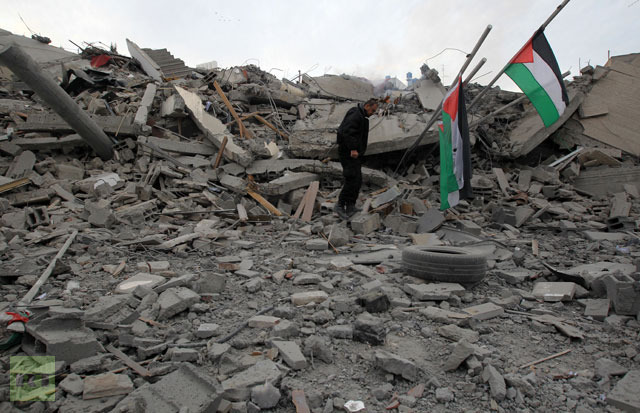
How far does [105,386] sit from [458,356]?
2218mm

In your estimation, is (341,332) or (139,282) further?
(139,282)

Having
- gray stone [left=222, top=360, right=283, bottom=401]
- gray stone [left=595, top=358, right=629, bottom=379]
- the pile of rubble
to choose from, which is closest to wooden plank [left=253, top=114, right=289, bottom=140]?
the pile of rubble

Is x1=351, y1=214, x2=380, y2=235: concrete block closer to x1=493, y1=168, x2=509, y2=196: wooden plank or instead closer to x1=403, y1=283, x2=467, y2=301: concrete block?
x1=403, y1=283, x2=467, y2=301: concrete block

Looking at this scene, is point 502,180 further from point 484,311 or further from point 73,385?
point 73,385

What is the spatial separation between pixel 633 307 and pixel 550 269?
44.7 inches

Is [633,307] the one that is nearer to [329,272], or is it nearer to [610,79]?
[329,272]

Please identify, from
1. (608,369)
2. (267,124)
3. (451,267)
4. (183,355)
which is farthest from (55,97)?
(608,369)

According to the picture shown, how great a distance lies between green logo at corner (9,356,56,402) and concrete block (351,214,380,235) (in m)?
4.68

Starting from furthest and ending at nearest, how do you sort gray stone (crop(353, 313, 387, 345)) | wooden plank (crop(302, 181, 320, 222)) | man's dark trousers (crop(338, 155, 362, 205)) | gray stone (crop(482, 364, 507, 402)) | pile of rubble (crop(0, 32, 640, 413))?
wooden plank (crop(302, 181, 320, 222)) → man's dark trousers (crop(338, 155, 362, 205)) → gray stone (crop(353, 313, 387, 345)) → pile of rubble (crop(0, 32, 640, 413)) → gray stone (crop(482, 364, 507, 402))

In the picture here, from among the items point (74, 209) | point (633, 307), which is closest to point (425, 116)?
A: point (633, 307)

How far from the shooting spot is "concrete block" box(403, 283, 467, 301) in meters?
3.74

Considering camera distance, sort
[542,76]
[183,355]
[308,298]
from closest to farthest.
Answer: [183,355] < [308,298] < [542,76]

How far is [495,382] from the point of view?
2.34m

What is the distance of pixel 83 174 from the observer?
Answer: 7.78m
